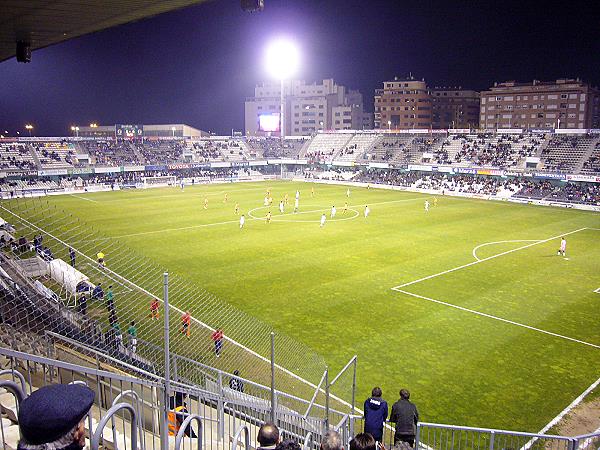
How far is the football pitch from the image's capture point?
13.1 meters

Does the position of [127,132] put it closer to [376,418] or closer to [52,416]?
[376,418]

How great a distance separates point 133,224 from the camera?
116ft

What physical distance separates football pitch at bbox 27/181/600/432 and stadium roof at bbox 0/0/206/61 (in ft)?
32.8

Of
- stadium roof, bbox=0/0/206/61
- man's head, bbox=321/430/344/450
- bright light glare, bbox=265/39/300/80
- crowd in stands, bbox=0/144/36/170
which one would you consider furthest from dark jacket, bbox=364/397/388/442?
bright light glare, bbox=265/39/300/80

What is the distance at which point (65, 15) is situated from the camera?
8.46 metres

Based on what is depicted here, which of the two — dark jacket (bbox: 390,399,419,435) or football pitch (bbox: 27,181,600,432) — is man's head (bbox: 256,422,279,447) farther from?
football pitch (bbox: 27,181,600,432)

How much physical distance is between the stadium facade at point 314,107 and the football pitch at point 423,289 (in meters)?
98.4

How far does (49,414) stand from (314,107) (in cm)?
14294

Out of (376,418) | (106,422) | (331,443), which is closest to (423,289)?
(376,418)

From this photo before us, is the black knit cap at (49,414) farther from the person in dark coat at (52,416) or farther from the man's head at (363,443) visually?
the man's head at (363,443)

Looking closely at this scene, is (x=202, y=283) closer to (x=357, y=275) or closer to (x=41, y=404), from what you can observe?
(x=357, y=275)

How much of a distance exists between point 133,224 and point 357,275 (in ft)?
64.0

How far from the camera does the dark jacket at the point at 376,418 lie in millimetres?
8359

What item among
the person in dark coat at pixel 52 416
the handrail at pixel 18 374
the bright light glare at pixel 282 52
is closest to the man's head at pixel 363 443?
the person in dark coat at pixel 52 416
